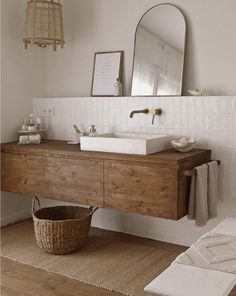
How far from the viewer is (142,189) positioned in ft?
9.66

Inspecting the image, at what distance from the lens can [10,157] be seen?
11.9 feet

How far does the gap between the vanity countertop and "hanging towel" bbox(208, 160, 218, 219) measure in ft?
0.39

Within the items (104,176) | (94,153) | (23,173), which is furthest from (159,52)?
(23,173)

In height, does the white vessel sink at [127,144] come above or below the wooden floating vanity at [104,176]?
above

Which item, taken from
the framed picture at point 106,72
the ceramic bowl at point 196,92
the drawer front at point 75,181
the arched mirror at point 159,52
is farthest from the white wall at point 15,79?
the ceramic bowl at point 196,92

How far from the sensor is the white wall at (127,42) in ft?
10.6

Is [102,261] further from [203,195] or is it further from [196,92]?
[196,92]

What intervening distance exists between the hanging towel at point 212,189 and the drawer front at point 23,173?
4.34ft

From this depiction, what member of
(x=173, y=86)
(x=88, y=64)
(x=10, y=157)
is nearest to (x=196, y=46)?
(x=173, y=86)

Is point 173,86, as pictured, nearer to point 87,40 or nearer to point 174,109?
point 174,109

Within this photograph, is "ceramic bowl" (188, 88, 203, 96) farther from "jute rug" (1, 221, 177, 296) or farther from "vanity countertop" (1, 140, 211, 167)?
"jute rug" (1, 221, 177, 296)

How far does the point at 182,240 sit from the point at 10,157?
5.33 feet

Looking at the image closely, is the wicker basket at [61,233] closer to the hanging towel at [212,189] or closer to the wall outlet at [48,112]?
the hanging towel at [212,189]

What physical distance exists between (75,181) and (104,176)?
0.90 ft
